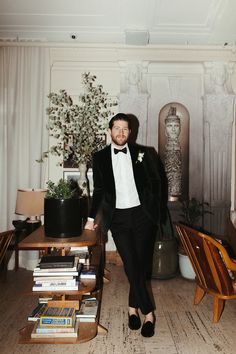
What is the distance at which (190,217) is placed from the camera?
14.6 feet

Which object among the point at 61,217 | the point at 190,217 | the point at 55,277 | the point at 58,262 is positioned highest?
the point at 61,217

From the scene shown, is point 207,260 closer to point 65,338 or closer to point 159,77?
point 65,338

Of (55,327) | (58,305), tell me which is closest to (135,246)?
(58,305)

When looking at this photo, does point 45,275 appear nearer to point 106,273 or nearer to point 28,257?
point 106,273

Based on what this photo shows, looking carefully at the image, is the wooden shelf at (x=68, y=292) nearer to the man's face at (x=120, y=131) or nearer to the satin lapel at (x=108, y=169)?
the satin lapel at (x=108, y=169)

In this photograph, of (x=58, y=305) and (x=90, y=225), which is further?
(x=90, y=225)

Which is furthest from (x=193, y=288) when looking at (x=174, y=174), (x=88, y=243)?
(x=88, y=243)

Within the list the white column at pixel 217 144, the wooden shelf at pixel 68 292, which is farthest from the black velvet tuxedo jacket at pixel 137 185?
the white column at pixel 217 144

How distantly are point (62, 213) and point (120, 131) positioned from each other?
88 centimetres

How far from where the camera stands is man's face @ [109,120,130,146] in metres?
2.71

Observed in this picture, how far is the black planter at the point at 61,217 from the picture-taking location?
2438 millimetres

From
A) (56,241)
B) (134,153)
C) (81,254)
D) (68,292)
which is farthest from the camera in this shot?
(81,254)

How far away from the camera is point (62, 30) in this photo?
4414 mm

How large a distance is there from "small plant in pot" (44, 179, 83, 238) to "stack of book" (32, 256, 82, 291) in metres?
0.26
